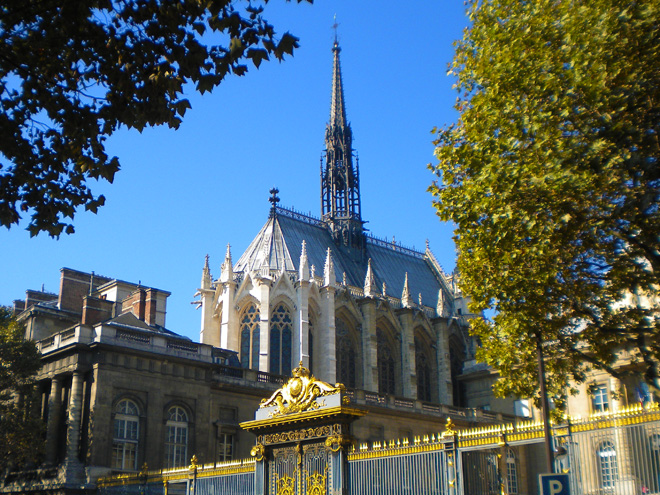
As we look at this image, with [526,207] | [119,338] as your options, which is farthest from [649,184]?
[119,338]

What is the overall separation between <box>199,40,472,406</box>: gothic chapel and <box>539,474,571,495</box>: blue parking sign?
34.0 m

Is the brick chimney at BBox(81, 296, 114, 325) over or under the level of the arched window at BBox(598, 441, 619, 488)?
over

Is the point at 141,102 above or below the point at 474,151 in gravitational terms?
below

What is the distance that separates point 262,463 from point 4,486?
57.8ft

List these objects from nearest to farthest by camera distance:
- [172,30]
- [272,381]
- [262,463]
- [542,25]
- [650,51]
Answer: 1. [172,30]
2. [650,51]
3. [542,25]
4. [262,463]
5. [272,381]

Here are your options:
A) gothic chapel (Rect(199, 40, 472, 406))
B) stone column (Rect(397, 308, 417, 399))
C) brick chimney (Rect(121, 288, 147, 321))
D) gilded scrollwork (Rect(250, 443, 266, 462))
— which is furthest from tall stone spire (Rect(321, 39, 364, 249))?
gilded scrollwork (Rect(250, 443, 266, 462))

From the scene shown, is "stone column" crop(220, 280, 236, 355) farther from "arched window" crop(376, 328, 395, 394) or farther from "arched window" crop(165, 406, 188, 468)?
"arched window" crop(165, 406, 188, 468)

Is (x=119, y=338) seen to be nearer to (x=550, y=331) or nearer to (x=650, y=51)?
(x=550, y=331)

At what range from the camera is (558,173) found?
1480 centimetres

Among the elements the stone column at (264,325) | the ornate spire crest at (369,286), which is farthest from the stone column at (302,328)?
the ornate spire crest at (369,286)

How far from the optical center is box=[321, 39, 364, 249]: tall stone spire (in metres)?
61.7

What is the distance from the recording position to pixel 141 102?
10.9m

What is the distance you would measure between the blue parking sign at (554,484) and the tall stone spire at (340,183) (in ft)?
161

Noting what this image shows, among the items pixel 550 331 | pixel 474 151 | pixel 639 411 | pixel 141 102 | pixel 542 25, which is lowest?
pixel 639 411
